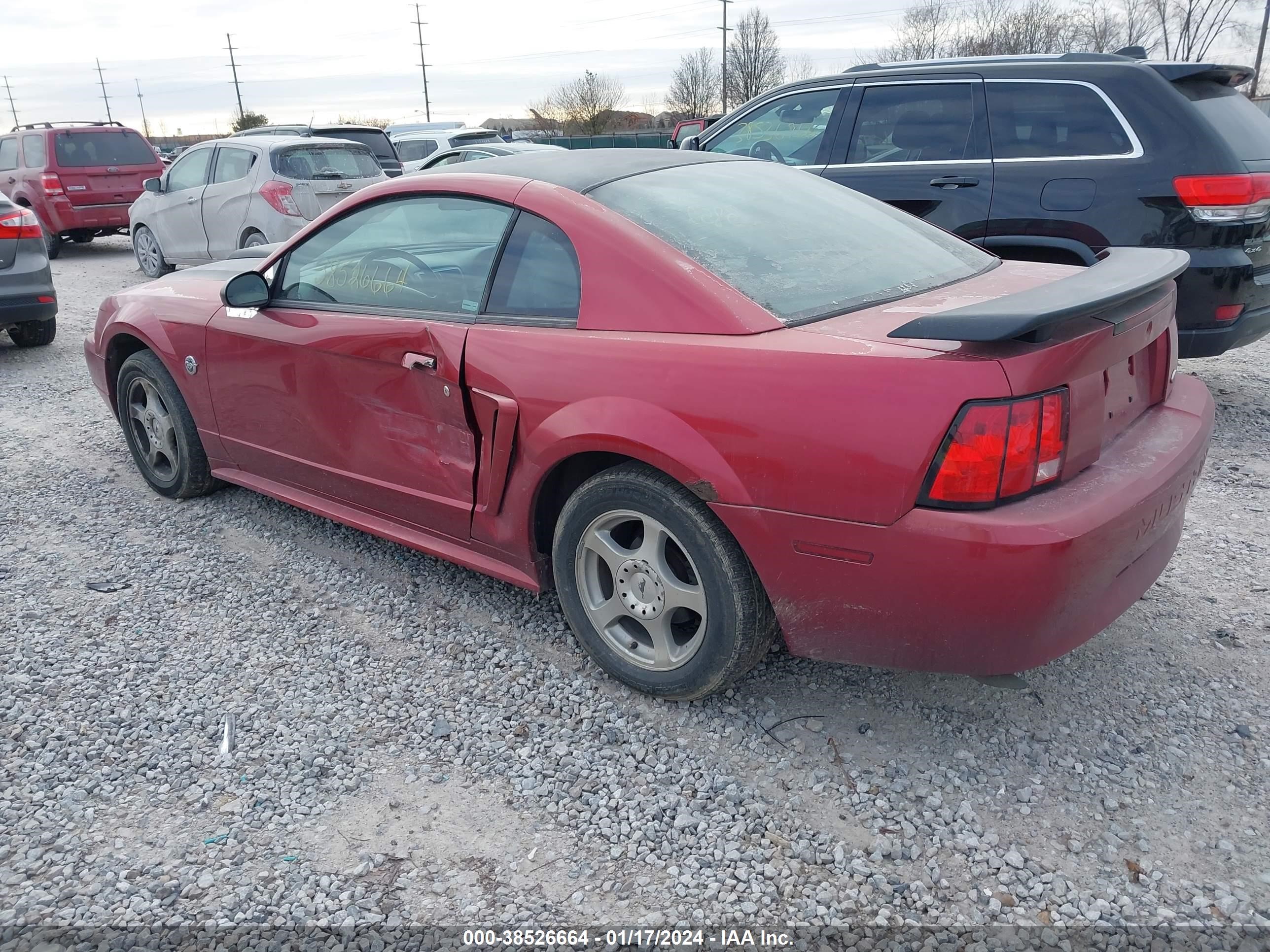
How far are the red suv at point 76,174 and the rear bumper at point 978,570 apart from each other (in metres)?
14.0

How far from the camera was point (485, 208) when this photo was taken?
3119 mm

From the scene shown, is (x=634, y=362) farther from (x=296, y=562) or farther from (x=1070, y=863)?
(x=296, y=562)

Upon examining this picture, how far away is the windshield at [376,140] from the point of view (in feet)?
48.0

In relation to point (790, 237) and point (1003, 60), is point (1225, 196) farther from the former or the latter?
point (790, 237)

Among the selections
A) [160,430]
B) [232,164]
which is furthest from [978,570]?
[232,164]

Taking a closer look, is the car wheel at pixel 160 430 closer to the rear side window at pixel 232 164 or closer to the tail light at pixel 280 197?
the tail light at pixel 280 197

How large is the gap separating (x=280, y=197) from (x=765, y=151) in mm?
5548

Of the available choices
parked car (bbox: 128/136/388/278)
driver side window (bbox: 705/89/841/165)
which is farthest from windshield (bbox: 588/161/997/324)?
parked car (bbox: 128/136/388/278)

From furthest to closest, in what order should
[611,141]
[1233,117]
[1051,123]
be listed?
[611,141], [1051,123], [1233,117]

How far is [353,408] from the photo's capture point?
3.37m

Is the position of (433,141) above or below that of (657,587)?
above

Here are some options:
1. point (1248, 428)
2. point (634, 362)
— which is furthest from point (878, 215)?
point (1248, 428)

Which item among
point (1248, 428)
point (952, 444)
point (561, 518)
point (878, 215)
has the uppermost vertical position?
point (878, 215)

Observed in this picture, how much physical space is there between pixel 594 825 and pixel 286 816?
2.58ft
